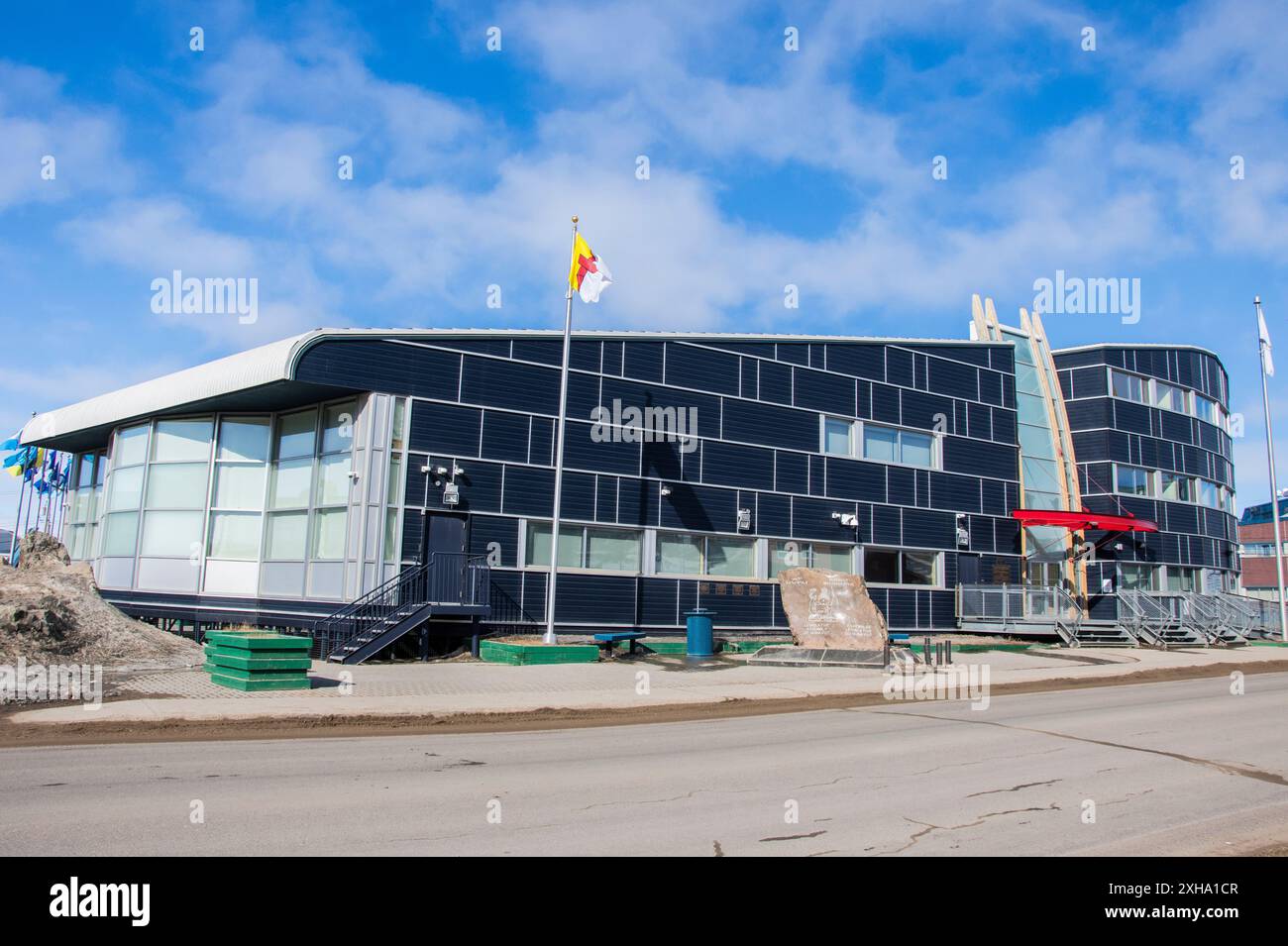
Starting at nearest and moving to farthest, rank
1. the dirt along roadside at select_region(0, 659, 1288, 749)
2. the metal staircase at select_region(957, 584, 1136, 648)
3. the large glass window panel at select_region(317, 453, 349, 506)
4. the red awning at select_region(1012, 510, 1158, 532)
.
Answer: the dirt along roadside at select_region(0, 659, 1288, 749), the large glass window panel at select_region(317, 453, 349, 506), the metal staircase at select_region(957, 584, 1136, 648), the red awning at select_region(1012, 510, 1158, 532)

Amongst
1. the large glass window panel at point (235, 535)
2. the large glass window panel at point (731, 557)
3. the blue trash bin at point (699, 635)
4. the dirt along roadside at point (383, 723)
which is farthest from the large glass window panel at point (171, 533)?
the large glass window panel at point (731, 557)

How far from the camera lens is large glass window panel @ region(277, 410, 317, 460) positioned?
24672 mm

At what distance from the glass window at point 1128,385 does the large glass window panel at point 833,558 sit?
647 inches

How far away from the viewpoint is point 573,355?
2570 cm

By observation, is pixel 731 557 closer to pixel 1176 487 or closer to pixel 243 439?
pixel 243 439

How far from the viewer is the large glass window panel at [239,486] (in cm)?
2541

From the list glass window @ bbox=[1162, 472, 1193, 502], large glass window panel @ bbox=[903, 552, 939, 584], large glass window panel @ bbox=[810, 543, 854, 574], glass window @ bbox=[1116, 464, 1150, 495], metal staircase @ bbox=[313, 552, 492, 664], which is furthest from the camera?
glass window @ bbox=[1162, 472, 1193, 502]

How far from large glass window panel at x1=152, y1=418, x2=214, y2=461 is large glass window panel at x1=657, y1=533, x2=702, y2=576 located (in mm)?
12598

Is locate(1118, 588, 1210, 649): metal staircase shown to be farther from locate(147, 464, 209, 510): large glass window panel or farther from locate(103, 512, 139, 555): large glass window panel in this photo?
locate(103, 512, 139, 555): large glass window panel

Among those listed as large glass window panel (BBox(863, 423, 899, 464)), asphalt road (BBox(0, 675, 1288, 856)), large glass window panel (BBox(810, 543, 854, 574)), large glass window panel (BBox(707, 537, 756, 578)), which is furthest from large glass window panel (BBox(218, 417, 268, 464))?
large glass window panel (BBox(863, 423, 899, 464))

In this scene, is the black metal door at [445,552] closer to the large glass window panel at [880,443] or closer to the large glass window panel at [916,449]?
the large glass window panel at [880,443]

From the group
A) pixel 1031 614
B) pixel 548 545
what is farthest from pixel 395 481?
pixel 1031 614
